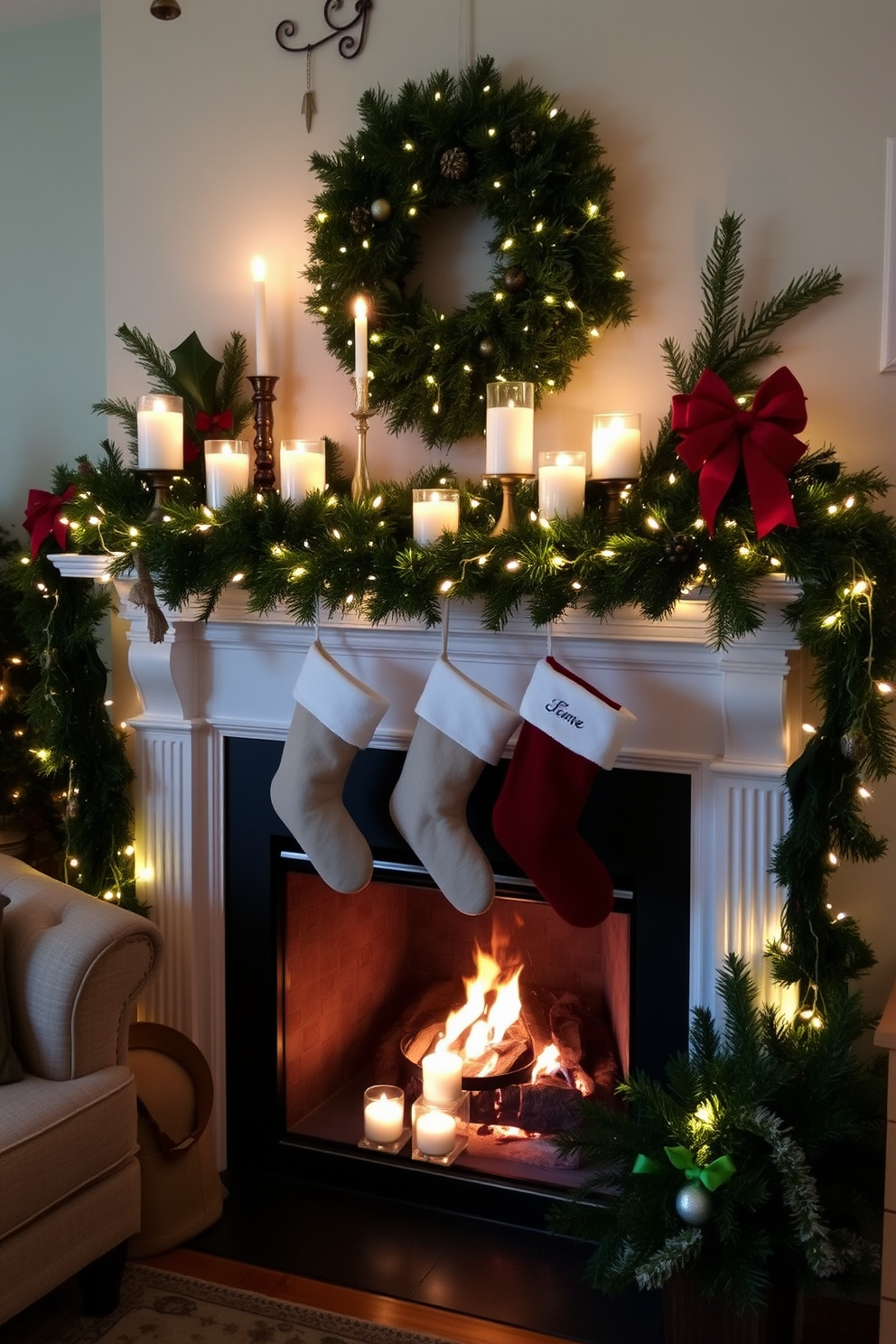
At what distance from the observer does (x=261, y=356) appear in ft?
7.32

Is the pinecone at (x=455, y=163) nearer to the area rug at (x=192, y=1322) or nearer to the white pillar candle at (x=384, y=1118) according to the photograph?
the white pillar candle at (x=384, y=1118)

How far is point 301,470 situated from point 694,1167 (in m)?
1.36

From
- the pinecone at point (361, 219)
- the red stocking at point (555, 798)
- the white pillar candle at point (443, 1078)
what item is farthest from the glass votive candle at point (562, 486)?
the white pillar candle at point (443, 1078)

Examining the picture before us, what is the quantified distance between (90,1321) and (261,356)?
177 centimetres

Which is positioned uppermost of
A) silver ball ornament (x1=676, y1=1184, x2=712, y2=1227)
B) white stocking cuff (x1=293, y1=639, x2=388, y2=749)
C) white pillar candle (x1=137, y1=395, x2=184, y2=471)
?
white pillar candle (x1=137, y1=395, x2=184, y2=471)

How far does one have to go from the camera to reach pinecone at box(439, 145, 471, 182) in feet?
6.82

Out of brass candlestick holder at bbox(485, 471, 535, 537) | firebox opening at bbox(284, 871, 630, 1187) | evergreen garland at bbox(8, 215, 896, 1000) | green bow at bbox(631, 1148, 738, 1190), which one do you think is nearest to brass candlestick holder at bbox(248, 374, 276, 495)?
evergreen garland at bbox(8, 215, 896, 1000)

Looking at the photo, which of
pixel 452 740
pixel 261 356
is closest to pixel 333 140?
pixel 261 356

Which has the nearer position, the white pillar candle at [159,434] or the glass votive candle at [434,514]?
the glass votive candle at [434,514]

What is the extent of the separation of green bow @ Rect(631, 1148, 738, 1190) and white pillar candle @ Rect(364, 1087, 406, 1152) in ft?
2.24

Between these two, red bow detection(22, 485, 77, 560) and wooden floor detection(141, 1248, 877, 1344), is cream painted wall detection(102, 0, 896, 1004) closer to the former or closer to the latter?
red bow detection(22, 485, 77, 560)

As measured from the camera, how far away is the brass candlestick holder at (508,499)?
1.95m

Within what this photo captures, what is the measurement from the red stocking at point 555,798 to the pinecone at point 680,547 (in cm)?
28

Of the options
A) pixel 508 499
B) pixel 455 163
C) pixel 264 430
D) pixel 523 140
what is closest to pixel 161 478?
pixel 264 430
